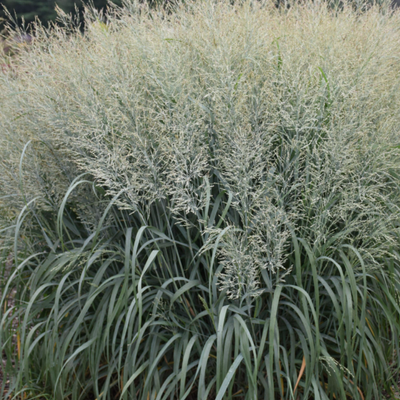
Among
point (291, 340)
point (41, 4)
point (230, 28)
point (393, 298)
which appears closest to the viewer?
point (291, 340)

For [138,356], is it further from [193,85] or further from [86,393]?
[193,85]

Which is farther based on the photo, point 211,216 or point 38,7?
point 38,7

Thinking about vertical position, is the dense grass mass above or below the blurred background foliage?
below

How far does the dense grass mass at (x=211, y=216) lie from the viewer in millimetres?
1889

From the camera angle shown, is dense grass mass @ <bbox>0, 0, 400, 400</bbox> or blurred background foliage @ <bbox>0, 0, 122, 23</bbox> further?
blurred background foliage @ <bbox>0, 0, 122, 23</bbox>

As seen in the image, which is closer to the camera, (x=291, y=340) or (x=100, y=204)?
(x=291, y=340)

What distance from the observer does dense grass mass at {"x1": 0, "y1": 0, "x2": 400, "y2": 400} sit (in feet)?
6.20

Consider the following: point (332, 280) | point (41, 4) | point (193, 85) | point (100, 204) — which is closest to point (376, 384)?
point (332, 280)

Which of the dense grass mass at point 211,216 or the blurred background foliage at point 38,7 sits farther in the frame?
the blurred background foliage at point 38,7

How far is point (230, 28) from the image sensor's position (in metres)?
2.64

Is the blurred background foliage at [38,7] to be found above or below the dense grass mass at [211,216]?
above

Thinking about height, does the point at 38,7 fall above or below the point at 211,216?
above

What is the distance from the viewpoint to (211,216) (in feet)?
7.00

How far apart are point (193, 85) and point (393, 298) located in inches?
60.0
